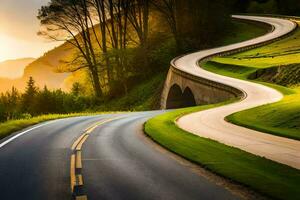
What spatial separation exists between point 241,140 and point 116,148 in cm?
543

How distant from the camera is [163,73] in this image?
68.6m

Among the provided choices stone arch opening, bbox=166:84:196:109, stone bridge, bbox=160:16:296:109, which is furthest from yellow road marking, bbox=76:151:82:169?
stone arch opening, bbox=166:84:196:109

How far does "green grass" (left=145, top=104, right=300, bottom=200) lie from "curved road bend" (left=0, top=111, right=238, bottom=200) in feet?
2.42

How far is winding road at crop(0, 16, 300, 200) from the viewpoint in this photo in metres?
9.76

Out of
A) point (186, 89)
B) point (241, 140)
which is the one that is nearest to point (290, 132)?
point (241, 140)

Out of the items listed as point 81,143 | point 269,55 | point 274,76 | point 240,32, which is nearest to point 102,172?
point 81,143

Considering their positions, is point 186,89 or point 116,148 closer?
point 116,148

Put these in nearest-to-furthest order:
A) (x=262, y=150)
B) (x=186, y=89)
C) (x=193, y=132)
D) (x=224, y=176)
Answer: (x=224, y=176)
(x=262, y=150)
(x=193, y=132)
(x=186, y=89)

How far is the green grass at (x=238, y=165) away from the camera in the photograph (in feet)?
32.7

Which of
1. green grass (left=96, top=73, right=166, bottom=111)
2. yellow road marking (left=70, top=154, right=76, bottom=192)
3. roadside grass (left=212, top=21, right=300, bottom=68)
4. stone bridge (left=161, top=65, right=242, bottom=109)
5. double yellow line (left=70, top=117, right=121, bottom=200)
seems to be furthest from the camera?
green grass (left=96, top=73, right=166, bottom=111)

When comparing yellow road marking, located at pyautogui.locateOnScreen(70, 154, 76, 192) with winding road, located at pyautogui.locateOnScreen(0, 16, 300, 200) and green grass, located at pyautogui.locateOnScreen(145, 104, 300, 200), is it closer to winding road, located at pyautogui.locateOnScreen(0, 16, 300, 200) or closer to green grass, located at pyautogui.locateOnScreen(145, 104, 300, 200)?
winding road, located at pyautogui.locateOnScreen(0, 16, 300, 200)

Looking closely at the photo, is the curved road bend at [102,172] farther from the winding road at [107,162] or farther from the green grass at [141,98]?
the green grass at [141,98]

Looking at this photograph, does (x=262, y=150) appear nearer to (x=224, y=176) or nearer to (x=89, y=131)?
(x=224, y=176)

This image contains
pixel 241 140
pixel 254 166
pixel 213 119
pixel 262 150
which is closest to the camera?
pixel 254 166
